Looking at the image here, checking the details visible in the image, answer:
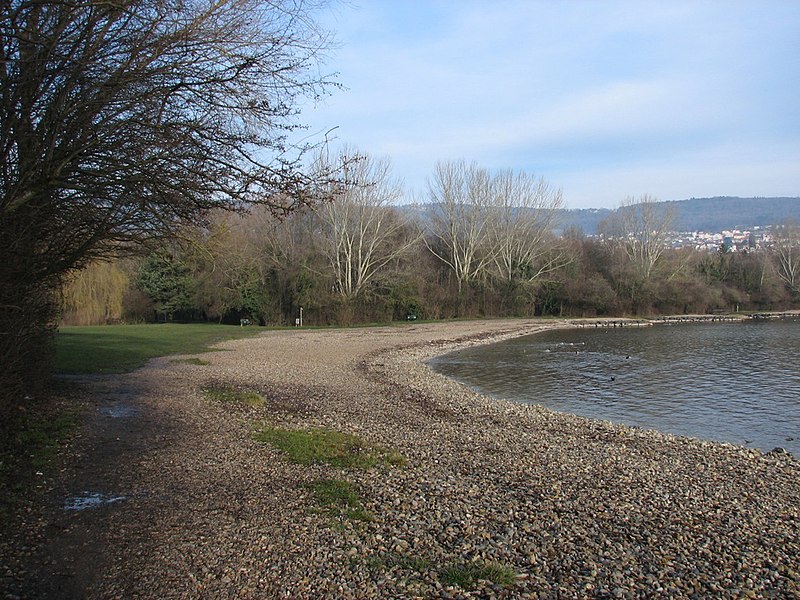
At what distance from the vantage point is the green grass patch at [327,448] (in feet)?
27.2

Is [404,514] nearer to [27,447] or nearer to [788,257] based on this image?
[27,447]

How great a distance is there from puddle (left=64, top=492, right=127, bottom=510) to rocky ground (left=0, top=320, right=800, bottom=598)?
27 millimetres

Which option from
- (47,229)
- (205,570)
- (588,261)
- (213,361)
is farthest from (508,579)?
(588,261)

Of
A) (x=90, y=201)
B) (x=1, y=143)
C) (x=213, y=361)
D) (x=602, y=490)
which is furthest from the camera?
(x=213, y=361)

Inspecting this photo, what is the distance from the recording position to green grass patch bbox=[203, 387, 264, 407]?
12422 mm

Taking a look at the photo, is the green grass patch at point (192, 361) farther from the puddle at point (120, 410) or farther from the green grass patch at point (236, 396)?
the puddle at point (120, 410)

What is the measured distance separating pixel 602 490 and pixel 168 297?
45.5 m

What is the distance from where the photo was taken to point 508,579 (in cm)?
501

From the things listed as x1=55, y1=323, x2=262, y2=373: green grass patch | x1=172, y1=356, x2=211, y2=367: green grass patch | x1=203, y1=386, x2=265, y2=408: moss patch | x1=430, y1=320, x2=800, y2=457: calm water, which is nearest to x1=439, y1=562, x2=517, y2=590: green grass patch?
x1=203, y1=386, x2=265, y2=408: moss patch

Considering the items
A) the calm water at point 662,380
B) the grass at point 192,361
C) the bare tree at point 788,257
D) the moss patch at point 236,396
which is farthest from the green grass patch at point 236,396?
the bare tree at point 788,257

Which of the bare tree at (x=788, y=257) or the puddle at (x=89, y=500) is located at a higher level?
the bare tree at (x=788, y=257)

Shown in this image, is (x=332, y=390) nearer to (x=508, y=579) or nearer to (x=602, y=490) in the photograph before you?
(x=602, y=490)

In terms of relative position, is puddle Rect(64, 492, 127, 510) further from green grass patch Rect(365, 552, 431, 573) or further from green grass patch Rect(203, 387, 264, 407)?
green grass patch Rect(203, 387, 264, 407)

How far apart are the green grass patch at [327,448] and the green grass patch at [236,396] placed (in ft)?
7.71
